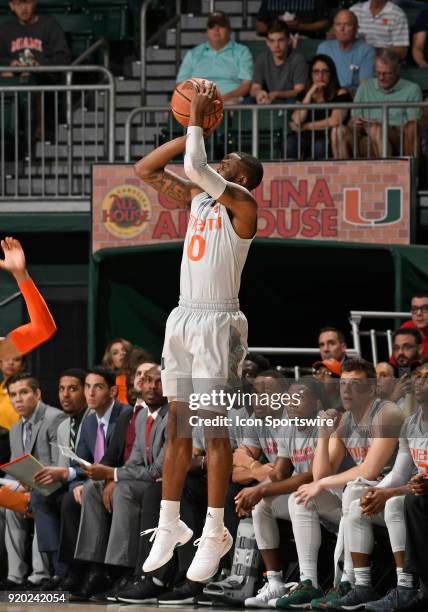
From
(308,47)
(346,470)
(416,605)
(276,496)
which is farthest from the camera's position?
(308,47)

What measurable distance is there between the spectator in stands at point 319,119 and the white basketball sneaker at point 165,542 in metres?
7.04

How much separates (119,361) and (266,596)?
3.47 meters

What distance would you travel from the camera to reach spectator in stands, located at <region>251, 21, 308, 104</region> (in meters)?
15.6

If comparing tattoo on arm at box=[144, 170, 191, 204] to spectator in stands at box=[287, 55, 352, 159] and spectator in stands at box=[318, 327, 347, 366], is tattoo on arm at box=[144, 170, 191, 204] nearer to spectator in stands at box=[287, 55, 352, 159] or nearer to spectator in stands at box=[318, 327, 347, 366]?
spectator in stands at box=[318, 327, 347, 366]

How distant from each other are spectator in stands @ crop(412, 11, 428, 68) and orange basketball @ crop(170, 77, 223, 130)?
322 inches

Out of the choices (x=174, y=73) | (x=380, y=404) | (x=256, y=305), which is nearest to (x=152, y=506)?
(x=380, y=404)

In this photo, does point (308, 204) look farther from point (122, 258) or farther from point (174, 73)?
point (174, 73)

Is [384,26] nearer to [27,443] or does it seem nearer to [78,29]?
[78,29]

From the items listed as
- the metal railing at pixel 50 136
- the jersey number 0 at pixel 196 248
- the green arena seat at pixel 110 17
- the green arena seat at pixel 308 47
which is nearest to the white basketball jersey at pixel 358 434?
the jersey number 0 at pixel 196 248

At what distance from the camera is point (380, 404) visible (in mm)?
10359

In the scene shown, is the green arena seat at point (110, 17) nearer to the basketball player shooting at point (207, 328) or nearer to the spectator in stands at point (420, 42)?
the spectator in stands at point (420, 42)

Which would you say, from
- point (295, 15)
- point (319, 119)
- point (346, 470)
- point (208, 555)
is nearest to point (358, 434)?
point (346, 470)

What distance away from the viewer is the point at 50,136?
1719 cm

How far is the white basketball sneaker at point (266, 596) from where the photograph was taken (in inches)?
414
